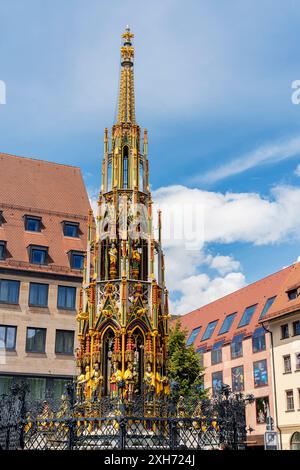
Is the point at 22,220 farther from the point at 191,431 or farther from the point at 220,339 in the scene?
the point at 191,431

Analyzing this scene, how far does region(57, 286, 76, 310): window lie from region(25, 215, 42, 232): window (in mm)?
5069

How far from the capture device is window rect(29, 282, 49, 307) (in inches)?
1657

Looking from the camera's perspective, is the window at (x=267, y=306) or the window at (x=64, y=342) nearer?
the window at (x=64, y=342)

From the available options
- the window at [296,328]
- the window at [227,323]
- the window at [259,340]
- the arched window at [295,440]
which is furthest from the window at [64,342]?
the window at [227,323]

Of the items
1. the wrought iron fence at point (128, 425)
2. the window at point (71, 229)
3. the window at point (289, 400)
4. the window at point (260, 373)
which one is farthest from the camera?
the window at point (260, 373)

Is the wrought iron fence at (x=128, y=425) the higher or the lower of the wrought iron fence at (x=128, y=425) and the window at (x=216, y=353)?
the lower

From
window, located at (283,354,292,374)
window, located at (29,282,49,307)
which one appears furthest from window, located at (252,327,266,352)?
window, located at (29,282,49,307)

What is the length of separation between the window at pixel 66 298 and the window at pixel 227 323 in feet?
56.7

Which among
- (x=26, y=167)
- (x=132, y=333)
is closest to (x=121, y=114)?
(x=132, y=333)

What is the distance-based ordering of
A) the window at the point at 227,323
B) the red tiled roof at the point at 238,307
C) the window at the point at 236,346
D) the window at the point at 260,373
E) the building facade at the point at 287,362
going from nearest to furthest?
the building facade at the point at 287,362, the window at the point at 260,373, the window at the point at 236,346, the red tiled roof at the point at 238,307, the window at the point at 227,323

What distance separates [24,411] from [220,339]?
37082 millimetres

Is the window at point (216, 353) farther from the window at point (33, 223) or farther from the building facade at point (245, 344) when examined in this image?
the window at point (33, 223)

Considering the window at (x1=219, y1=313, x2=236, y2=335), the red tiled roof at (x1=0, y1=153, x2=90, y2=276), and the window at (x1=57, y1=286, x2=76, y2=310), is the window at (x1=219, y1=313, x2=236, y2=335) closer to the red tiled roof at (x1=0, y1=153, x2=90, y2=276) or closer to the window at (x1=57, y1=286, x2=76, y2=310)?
the red tiled roof at (x1=0, y1=153, x2=90, y2=276)

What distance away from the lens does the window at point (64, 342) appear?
136ft
